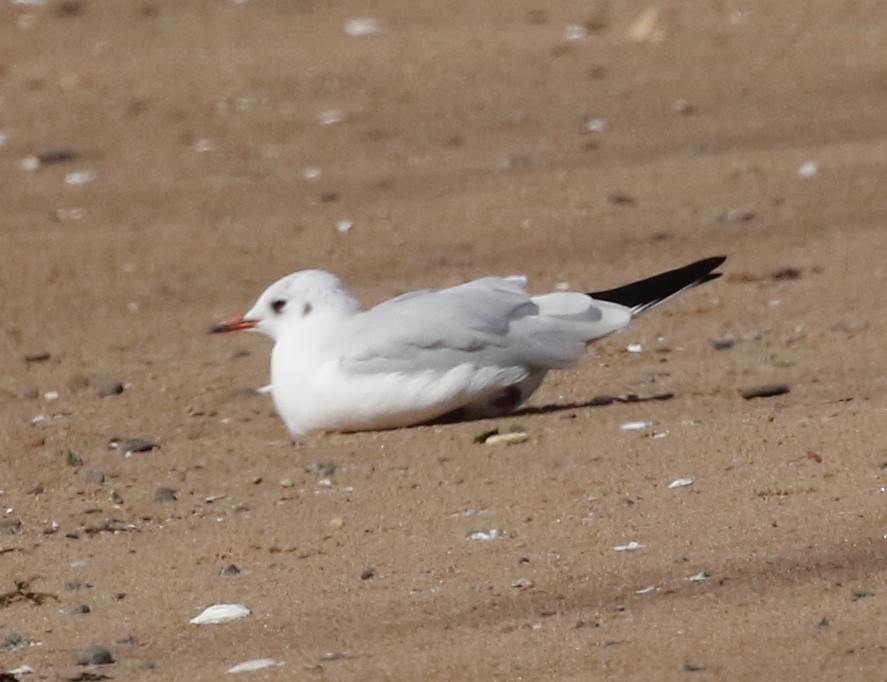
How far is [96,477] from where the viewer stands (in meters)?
5.73

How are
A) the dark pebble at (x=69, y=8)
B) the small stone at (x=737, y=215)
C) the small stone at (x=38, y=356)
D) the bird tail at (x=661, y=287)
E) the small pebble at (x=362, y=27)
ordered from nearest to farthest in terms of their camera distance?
the bird tail at (x=661, y=287)
the small stone at (x=38, y=356)
the small stone at (x=737, y=215)
the small pebble at (x=362, y=27)
the dark pebble at (x=69, y=8)

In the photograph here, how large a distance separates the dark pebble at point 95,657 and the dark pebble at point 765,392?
2.46 m

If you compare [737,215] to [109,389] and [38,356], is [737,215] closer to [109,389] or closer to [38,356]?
[38,356]

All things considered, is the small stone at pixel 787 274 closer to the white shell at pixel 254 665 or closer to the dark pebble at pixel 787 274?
the dark pebble at pixel 787 274

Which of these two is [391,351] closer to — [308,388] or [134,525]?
[308,388]

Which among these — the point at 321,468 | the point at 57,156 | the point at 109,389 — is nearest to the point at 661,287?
the point at 321,468

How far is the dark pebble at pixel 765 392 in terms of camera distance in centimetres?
611

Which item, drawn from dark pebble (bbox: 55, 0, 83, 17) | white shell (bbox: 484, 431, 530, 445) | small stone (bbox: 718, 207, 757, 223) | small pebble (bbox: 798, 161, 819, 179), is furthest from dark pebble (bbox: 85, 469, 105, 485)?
dark pebble (bbox: 55, 0, 83, 17)

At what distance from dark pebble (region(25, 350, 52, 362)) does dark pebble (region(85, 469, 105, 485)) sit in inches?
75.3

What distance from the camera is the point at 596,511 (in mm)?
4969

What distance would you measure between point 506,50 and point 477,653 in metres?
9.18

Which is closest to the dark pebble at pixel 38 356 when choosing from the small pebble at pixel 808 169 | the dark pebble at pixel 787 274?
the dark pebble at pixel 787 274

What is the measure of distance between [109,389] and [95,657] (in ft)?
9.43

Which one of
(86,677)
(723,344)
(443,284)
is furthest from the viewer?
(443,284)
